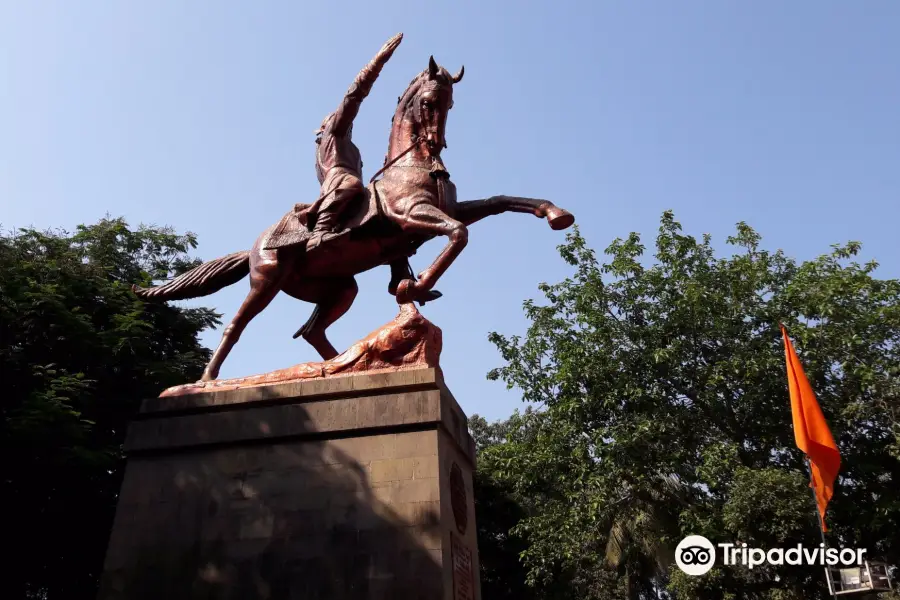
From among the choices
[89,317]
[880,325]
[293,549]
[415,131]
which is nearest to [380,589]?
[293,549]

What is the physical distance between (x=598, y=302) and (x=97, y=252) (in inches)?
451

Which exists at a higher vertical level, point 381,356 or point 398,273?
point 398,273

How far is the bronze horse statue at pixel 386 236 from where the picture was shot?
7348mm

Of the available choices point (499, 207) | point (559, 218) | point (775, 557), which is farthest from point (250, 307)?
point (775, 557)

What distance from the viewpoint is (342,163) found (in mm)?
8141

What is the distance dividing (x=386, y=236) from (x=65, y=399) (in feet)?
22.0

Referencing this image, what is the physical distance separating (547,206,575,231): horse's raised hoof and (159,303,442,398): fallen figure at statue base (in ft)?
5.18

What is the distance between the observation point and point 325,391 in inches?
259

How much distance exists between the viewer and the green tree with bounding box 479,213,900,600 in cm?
1338

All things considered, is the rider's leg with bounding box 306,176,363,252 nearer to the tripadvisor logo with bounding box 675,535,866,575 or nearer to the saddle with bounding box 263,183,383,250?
the saddle with bounding box 263,183,383,250

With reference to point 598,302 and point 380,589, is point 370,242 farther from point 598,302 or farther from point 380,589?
point 598,302

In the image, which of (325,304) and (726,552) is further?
(726,552)

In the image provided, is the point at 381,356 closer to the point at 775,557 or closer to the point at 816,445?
the point at 816,445

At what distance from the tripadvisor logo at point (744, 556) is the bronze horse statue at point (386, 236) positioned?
8.35m
